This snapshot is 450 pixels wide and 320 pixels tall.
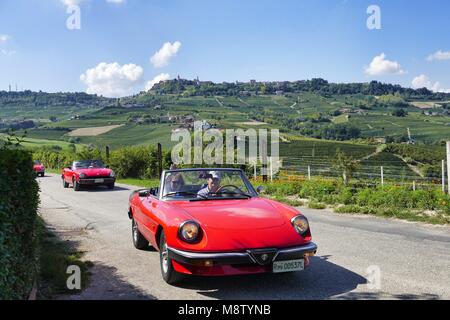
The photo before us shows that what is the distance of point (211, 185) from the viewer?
7047 millimetres

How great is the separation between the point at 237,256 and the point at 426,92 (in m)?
208

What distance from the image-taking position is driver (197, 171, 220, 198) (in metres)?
6.91

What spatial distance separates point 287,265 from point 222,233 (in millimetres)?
830

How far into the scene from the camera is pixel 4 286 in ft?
12.1

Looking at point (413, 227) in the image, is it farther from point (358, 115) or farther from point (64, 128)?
point (358, 115)

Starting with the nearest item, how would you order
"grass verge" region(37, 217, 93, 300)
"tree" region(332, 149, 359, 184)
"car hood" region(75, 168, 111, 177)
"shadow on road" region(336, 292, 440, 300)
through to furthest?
"shadow on road" region(336, 292, 440, 300) < "grass verge" region(37, 217, 93, 300) < "car hood" region(75, 168, 111, 177) < "tree" region(332, 149, 359, 184)

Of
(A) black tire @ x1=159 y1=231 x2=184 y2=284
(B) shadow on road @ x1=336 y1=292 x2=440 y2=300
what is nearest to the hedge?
(A) black tire @ x1=159 y1=231 x2=184 y2=284

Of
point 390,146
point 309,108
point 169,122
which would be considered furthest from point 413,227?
point 309,108

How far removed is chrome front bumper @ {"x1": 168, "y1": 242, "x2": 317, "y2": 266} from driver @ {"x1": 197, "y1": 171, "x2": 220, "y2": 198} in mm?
1703

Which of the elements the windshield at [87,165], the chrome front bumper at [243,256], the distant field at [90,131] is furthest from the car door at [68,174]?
the distant field at [90,131]

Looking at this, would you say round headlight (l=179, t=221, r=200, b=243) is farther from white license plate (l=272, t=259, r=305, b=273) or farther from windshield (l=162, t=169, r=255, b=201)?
windshield (l=162, t=169, r=255, b=201)

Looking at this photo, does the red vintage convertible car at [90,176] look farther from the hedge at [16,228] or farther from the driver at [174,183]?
the hedge at [16,228]

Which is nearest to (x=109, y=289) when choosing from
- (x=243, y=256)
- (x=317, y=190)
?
(x=243, y=256)

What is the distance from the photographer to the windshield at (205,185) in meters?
6.80
